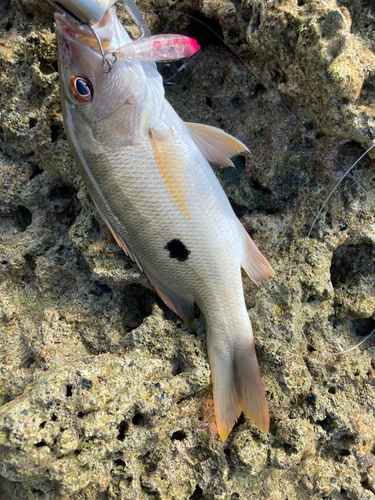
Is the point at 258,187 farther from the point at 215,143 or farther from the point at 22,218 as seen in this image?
the point at 22,218

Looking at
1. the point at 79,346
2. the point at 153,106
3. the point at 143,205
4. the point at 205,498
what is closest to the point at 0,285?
the point at 79,346

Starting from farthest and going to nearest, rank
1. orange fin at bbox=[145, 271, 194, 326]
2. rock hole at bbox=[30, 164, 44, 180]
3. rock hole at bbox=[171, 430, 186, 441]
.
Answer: rock hole at bbox=[30, 164, 44, 180] < orange fin at bbox=[145, 271, 194, 326] < rock hole at bbox=[171, 430, 186, 441]

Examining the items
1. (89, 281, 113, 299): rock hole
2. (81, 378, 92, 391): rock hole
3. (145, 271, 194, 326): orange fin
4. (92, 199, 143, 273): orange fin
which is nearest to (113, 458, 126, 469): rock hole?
(81, 378, 92, 391): rock hole

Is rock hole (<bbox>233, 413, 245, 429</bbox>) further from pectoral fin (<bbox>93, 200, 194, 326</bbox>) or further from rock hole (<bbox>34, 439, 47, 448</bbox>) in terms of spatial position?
rock hole (<bbox>34, 439, 47, 448</bbox>)

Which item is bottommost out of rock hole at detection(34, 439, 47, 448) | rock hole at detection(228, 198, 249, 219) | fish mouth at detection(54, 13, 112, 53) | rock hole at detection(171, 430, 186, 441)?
rock hole at detection(171, 430, 186, 441)

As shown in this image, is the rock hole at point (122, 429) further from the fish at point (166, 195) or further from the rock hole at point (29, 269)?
the rock hole at point (29, 269)

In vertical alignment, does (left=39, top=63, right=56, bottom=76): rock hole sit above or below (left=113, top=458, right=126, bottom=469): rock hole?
above

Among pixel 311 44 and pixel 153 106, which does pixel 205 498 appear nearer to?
pixel 153 106
